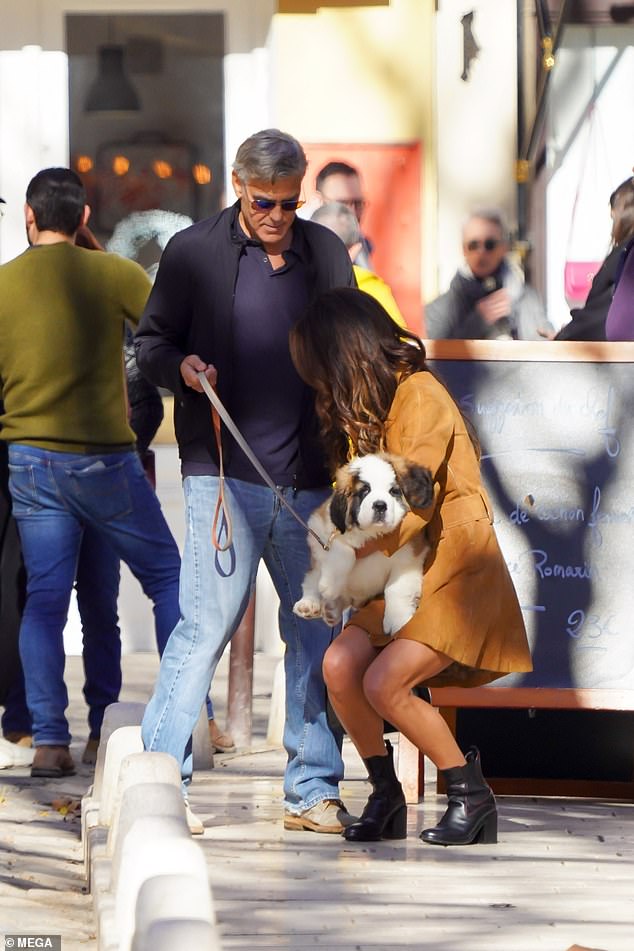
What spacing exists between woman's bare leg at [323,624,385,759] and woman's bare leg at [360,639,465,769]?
51 mm

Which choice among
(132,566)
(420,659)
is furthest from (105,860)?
(132,566)

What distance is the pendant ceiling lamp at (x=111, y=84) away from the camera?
391 inches

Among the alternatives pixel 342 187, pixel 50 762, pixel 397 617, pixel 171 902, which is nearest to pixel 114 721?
pixel 50 762

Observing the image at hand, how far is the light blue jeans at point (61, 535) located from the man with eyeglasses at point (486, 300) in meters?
1.81

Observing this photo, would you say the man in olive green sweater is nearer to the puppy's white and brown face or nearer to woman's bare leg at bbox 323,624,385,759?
woman's bare leg at bbox 323,624,385,759

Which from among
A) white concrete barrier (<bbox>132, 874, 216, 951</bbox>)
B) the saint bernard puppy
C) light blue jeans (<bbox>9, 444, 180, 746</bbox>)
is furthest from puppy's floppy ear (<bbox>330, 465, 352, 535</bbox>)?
light blue jeans (<bbox>9, 444, 180, 746</bbox>)

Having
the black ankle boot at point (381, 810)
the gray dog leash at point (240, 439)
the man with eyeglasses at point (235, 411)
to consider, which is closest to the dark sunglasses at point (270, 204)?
the man with eyeglasses at point (235, 411)

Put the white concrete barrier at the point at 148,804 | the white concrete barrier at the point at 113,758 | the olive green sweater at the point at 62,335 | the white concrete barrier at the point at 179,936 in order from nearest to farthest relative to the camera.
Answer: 1. the white concrete barrier at the point at 179,936
2. the white concrete barrier at the point at 148,804
3. the white concrete barrier at the point at 113,758
4. the olive green sweater at the point at 62,335

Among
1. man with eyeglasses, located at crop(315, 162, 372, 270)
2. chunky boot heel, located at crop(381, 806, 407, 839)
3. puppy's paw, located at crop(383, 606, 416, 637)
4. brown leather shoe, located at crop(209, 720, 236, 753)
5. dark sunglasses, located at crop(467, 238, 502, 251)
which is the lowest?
brown leather shoe, located at crop(209, 720, 236, 753)

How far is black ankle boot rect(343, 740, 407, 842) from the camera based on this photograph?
524 cm

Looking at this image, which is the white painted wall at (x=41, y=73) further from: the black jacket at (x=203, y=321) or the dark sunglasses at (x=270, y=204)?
the dark sunglasses at (x=270, y=204)

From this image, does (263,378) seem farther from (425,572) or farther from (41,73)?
(41,73)

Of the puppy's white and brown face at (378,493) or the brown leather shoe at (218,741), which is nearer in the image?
the puppy's white and brown face at (378,493)

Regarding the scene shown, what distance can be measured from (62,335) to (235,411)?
163 centimetres
